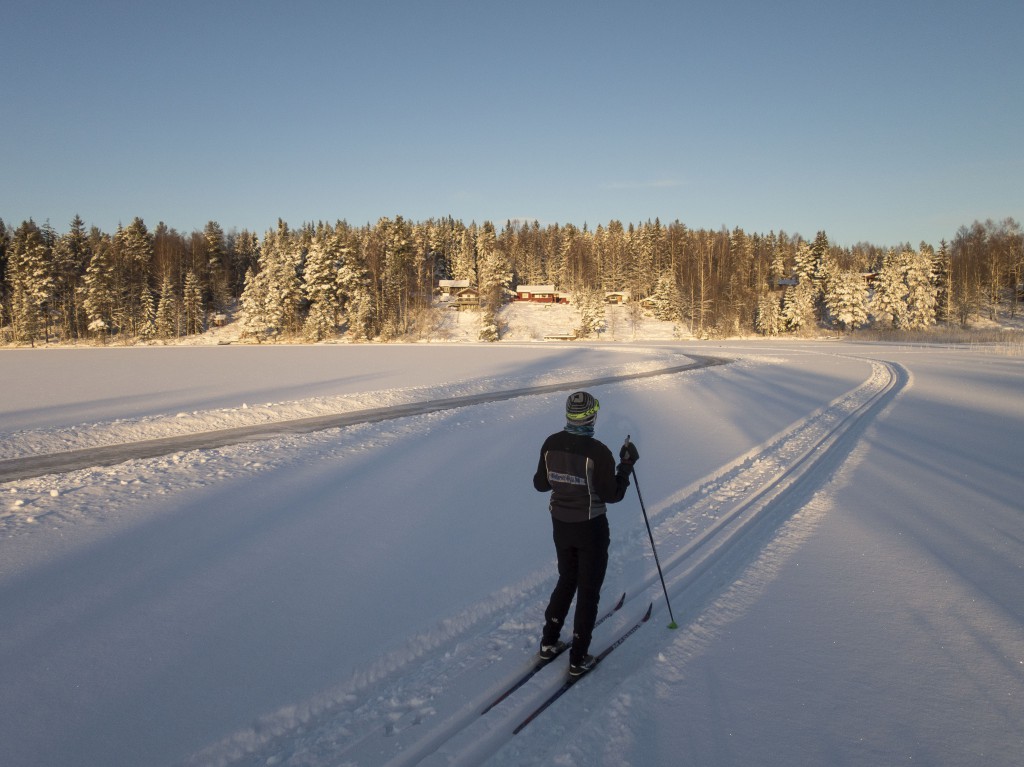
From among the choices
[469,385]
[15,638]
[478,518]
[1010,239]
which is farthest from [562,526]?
[1010,239]

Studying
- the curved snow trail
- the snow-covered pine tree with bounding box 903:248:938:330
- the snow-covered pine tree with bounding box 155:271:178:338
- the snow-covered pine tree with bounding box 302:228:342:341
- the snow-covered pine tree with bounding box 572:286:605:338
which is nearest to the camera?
the curved snow trail

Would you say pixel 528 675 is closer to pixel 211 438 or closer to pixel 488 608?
pixel 488 608

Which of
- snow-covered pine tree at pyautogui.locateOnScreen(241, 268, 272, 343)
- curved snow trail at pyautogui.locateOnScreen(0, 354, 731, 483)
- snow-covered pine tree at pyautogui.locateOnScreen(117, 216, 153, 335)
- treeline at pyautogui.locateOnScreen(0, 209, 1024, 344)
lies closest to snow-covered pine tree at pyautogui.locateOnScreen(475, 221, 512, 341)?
treeline at pyautogui.locateOnScreen(0, 209, 1024, 344)

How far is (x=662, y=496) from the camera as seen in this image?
802cm

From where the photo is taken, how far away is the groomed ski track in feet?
10.6

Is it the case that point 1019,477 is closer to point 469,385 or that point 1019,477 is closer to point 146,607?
point 146,607

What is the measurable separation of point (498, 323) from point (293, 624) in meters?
71.9

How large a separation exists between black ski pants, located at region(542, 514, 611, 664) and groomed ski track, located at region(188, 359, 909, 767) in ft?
0.80

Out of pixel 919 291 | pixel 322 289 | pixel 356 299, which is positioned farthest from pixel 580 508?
pixel 919 291

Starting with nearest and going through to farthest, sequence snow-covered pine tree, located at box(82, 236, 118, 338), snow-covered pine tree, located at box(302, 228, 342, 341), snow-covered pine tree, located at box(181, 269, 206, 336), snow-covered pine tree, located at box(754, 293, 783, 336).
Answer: snow-covered pine tree, located at box(82, 236, 118, 338) < snow-covered pine tree, located at box(302, 228, 342, 341) < snow-covered pine tree, located at box(754, 293, 783, 336) < snow-covered pine tree, located at box(181, 269, 206, 336)

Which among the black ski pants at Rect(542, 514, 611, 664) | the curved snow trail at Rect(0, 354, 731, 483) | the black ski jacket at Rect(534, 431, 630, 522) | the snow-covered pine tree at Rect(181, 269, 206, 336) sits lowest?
the curved snow trail at Rect(0, 354, 731, 483)

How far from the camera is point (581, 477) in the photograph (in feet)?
12.7

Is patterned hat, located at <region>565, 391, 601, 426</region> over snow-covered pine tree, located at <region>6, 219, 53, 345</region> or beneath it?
beneath

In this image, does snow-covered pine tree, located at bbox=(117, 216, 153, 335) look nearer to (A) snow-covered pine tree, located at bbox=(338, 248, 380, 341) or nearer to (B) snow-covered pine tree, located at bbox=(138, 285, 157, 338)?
(B) snow-covered pine tree, located at bbox=(138, 285, 157, 338)
